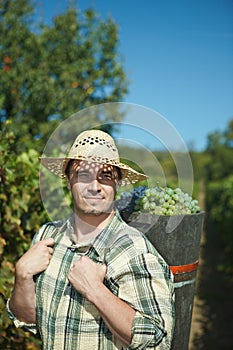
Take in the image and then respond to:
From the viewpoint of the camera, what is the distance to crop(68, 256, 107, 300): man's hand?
1725 millimetres

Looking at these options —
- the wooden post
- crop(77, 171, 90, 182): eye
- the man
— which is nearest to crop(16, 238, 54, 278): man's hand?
the man

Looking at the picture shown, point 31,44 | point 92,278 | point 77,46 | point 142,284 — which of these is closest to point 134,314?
point 142,284

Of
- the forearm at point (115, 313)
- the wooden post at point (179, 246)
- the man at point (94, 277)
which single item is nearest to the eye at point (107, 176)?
the man at point (94, 277)

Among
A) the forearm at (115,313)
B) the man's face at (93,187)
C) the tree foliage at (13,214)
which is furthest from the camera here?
the tree foliage at (13,214)

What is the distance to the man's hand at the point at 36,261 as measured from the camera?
193 centimetres

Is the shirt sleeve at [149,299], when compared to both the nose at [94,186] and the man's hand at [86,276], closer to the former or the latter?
the man's hand at [86,276]

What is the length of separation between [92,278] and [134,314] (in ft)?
0.77

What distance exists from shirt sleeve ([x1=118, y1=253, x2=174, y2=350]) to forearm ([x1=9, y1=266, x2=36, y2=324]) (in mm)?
487

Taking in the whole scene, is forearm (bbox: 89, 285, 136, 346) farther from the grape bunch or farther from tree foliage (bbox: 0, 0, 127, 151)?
tree foliage (bbox: 0, 0, 127, 151)

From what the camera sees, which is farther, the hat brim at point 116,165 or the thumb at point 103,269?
the hat brim at point 116,165

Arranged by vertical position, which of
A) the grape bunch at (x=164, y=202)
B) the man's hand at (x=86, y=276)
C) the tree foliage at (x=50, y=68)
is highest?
the tree foliage at (x=50, y=68)

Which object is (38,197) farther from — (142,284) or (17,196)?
(142,284)

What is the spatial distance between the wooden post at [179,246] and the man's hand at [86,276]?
16.9 inches

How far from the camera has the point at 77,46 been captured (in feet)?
31.2
